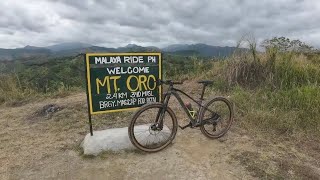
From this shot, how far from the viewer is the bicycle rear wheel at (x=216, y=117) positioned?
17.2 ft

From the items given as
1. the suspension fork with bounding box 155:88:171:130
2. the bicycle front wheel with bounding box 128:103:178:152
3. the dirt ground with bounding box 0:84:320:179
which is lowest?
the dirt ground with bounding box 0:84:320:179

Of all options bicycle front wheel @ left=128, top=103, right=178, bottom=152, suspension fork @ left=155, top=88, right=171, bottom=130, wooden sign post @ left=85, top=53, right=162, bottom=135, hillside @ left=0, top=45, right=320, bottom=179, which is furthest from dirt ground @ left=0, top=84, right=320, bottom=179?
wooden sign post @ left=85, top=53, right=162, bottom=135

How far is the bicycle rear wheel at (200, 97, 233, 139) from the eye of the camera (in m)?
5.24

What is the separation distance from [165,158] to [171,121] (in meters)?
0.82

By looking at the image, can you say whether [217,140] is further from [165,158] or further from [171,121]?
[165,158]

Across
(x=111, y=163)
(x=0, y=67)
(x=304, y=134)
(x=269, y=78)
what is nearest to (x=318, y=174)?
(x=304, y=134)

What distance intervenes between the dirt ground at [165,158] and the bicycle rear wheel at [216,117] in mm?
137

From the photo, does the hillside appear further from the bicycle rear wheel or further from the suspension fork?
the suspension fork

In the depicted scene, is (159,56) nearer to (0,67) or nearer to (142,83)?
(142,83)

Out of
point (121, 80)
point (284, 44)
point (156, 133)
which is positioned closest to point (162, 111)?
point (156, 133)

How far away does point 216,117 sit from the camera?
17.5 feet

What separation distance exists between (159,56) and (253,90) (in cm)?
328

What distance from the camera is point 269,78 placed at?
7.68 m

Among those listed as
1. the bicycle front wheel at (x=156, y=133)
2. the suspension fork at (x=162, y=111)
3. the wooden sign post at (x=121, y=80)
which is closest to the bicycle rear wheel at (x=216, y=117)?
the bicycle front wheel at (x=156, y=133)
